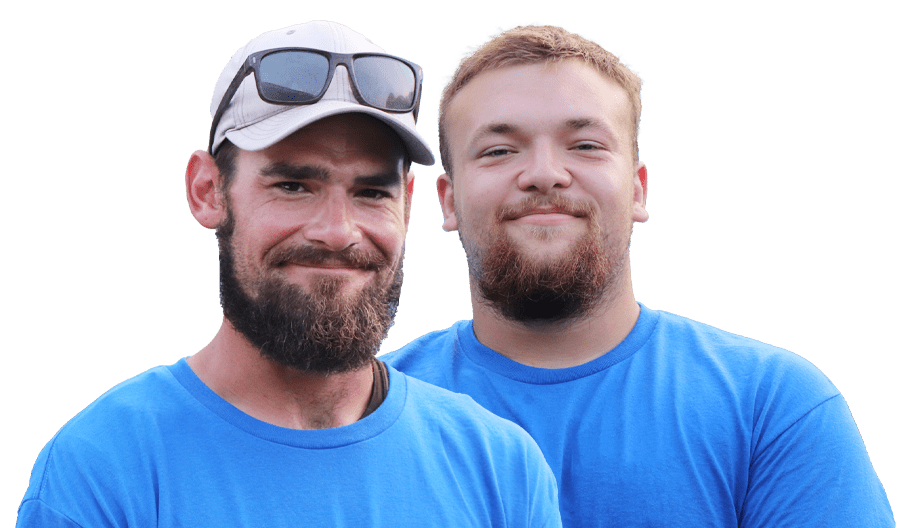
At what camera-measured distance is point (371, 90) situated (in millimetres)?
3434

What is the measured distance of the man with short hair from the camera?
3.96 meters

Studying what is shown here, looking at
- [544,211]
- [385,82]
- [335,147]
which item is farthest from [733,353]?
[335,147]

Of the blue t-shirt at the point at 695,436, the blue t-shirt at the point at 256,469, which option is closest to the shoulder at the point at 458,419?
the blue t-shirt at the point at 256,469

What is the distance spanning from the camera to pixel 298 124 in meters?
3.13

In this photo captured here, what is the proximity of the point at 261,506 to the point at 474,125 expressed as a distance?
220cm

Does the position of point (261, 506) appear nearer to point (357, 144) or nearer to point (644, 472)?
point (357, 144)

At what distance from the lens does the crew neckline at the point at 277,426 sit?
3090 millimetres

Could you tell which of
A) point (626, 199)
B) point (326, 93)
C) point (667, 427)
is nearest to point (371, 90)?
point (326, 93)

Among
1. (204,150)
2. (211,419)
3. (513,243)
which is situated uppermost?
(204,150)

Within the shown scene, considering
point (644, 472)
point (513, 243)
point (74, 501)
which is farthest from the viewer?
point (513, 243)

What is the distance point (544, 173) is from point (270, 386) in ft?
5.35

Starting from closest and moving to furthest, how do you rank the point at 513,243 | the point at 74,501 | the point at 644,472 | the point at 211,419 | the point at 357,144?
the point at 74,501 < the point at 211,419 < the point at 357,144 < the point at 644,472 < the point at 513,243

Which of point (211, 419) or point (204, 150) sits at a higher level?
point (204, 150)

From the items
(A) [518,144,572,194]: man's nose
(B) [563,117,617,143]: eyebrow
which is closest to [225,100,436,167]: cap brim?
(A) [518,144,572,194]: man's nose
